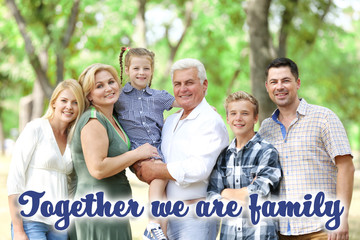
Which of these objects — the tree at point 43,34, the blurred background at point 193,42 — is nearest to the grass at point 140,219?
the blurred background at point 193,42

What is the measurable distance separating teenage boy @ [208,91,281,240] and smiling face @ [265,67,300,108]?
0.88 ft

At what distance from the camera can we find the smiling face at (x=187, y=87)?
4113 mm

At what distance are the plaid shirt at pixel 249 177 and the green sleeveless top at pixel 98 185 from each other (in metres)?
0.81

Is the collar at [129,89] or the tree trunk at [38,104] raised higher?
the tree trunk at [38,104]

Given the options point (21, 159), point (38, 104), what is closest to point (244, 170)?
point (21, 159)

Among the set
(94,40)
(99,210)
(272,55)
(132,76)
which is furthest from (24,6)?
(99,210)

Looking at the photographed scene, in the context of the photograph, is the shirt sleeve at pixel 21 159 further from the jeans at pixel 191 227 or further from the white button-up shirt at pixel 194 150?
the jeans at pixel 191 227

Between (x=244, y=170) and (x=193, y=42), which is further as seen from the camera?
(x=193, y=42)

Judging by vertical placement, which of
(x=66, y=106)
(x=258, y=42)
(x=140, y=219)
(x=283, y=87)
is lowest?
(x=140, y=219)

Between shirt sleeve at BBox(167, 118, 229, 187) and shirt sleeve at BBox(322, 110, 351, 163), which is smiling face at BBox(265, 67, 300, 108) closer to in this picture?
shirt sleeve at BBox(322, 110, 351, 163)

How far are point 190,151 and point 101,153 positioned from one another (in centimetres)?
76

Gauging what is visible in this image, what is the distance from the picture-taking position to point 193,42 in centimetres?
2389

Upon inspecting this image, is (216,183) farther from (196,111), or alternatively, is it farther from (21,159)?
(21,159)

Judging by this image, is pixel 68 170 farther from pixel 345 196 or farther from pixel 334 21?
pixel 334 21
